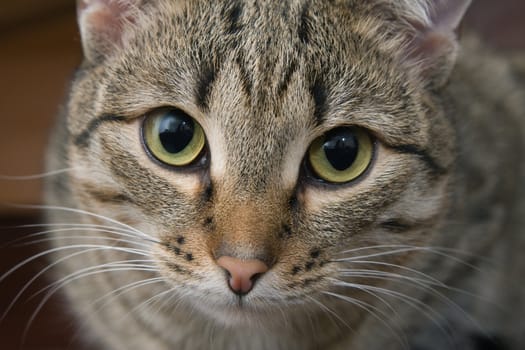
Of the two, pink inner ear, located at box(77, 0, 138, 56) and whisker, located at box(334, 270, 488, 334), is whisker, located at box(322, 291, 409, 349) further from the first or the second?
→ pink inner ear, located at box(77, 0, 138, 56)

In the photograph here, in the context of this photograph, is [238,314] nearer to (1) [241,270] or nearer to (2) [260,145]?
(1) [241,270]

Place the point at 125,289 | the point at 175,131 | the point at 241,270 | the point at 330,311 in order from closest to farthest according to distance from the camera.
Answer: the point at 241,270
the point at 175,131
the point at 330,311
the point at 125,289

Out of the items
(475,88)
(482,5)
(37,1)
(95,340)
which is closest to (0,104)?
(37,1)

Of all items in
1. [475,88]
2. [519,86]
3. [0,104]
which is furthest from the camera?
[0,104]

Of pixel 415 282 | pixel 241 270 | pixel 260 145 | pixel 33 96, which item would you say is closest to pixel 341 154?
pixel 260 145

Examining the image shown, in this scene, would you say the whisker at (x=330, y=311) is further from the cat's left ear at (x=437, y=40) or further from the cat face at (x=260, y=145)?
the cat's left ear at (x=437, y=40)

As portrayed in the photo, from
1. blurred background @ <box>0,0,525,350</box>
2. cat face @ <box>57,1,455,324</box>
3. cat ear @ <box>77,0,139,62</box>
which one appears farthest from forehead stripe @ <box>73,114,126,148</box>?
blurred background @ <box>0,0,525,350</box>

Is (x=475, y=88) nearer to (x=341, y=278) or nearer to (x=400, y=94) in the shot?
(x=400, y=94)
